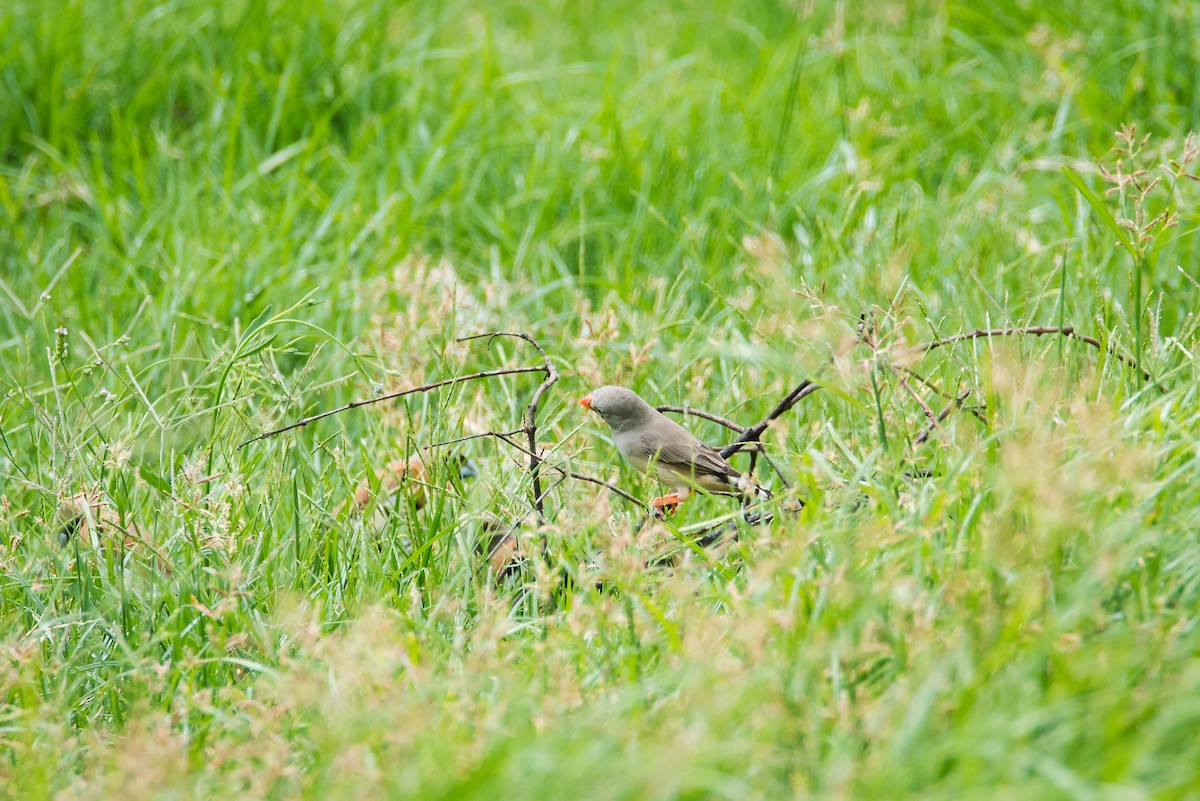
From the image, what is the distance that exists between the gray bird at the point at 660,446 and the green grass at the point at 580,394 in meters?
0.12

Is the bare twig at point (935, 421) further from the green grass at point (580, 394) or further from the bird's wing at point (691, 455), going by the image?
the bird's wing at point (691, 455)

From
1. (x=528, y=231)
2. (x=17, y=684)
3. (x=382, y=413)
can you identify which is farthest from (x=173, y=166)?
(x=17, y=684)

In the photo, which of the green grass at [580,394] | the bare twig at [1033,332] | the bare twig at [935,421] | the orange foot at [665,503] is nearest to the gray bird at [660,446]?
the orange foot at [665,503]

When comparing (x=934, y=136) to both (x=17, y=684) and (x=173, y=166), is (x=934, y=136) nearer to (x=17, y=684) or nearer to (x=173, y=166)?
(x=173, y=166)

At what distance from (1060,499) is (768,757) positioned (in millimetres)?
549

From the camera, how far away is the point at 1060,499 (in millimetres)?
1762

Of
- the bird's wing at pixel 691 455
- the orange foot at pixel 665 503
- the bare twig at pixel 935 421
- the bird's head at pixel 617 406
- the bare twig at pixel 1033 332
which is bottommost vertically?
the orange foot at pixel 665 503

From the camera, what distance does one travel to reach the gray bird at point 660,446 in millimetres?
3195

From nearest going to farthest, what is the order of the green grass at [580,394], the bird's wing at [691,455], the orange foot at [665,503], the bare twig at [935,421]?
the green grass at [580,394]
the bare twig at [935,421]
the orange foot at [665,503]
the bird's wing at [691,455]

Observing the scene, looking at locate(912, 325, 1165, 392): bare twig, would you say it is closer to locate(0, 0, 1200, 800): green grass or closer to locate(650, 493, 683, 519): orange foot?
locate(0, 0, 1200, 800): green grass

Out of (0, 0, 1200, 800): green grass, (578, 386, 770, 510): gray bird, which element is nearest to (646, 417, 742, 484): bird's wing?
(578, 386, 770, 510): gray bird

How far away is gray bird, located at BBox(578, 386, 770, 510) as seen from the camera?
3.20 metres

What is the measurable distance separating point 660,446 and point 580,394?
68cm

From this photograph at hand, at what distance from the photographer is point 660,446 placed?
10.4 ft
